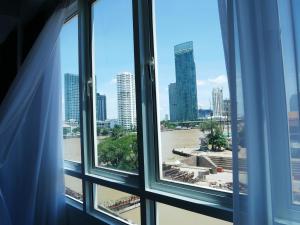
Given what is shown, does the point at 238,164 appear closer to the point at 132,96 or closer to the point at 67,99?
the point at 132,96

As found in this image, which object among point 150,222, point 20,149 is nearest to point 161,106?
point 150,222

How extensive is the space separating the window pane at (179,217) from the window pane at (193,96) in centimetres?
17

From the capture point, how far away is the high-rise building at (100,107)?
2.49 m

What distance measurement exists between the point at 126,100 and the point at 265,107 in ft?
4.48

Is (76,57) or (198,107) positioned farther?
(76,57)

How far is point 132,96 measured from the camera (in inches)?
83.3

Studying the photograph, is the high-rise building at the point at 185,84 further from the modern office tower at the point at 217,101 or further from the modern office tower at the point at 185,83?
the modern office tower at the point at 217,101

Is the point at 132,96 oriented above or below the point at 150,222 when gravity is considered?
above

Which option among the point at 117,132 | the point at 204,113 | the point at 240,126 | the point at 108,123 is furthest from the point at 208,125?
the point at 108,123

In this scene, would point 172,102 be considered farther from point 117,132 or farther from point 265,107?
point 265,107

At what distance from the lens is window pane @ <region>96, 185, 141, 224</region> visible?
197cm

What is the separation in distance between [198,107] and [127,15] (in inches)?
39.9

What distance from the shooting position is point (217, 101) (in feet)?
4.85

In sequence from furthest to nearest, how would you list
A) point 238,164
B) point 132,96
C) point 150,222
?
point 132,96, point 150,222, point 238,164
